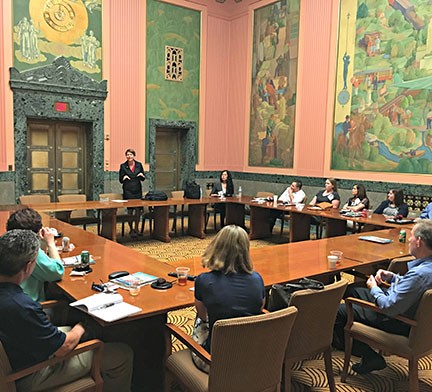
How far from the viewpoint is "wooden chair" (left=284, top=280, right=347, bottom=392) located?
264cm

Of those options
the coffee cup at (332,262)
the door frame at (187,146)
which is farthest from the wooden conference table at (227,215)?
the coffee cup at (332,262)

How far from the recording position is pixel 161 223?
8234mm

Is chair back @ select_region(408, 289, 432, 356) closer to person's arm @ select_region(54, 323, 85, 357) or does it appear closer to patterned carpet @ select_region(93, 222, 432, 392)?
patterned carpet @ select_region(93, 222, 432, 392)

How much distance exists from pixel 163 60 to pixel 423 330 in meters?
9.44

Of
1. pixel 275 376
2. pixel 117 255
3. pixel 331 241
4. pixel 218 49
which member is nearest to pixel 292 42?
pixel 218 49

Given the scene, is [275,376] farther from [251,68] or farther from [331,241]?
[251,68]

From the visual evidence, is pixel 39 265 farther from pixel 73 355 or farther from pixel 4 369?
pixel 4 369

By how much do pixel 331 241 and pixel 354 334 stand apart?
1882mm

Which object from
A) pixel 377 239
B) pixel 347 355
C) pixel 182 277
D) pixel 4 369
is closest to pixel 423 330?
pixel 347 355

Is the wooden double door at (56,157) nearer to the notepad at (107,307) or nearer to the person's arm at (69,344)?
the notepad at (107,307)

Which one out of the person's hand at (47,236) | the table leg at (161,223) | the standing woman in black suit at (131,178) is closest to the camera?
the person's hand at (47,236)

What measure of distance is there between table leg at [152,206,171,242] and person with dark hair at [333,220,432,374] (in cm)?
495

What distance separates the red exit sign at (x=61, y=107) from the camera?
30.5ft

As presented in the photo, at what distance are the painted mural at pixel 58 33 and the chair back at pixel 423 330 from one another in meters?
8.69
